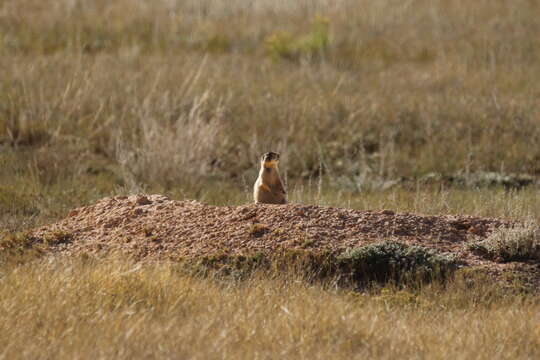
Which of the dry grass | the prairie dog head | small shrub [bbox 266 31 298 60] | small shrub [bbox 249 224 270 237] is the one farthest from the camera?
small shrub [bbox 266 31 298 60]

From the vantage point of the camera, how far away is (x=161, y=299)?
20.8 ft

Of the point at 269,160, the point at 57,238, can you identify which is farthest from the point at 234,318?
the point at 57,238

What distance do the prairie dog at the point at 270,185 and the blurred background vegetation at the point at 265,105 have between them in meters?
1.82

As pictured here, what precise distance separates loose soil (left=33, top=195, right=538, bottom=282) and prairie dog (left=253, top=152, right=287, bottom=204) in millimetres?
341

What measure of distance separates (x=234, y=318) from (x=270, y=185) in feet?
9.05

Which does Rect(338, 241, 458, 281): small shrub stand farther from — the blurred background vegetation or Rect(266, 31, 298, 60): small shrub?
Rect(266, 31, 298, 60): small shrub

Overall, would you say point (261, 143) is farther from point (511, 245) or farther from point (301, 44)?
point (511, 245)

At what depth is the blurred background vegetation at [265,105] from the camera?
40.4 ft

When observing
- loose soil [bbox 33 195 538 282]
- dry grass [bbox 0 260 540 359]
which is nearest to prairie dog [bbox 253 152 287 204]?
loose soil [bbox 33 195 538 282]

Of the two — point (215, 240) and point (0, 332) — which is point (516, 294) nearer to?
point (215, 240)

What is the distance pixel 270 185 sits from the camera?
856 cm

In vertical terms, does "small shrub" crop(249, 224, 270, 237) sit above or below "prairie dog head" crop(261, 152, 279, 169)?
below

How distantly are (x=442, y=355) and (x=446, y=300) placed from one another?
4.54ft

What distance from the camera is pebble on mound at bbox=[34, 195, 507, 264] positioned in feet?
25.0
